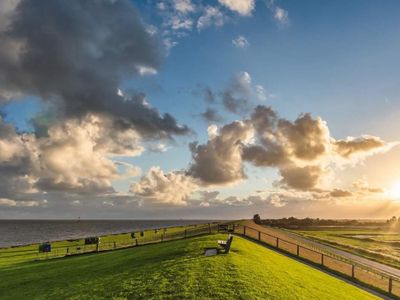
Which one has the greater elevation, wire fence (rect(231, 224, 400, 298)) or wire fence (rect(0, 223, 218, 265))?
wire fence (rect(231, 224, 400, 298))

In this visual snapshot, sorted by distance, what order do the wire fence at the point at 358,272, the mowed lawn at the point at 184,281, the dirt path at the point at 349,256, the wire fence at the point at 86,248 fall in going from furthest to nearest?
1. the wire fence at the point at 86,248
2. the dirt path at the point at 349,256
3. the wire fence at the point at 358,272
4. the mowed lawn at the point at 184,281

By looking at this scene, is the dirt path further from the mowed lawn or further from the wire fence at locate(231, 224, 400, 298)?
the mowed lawn

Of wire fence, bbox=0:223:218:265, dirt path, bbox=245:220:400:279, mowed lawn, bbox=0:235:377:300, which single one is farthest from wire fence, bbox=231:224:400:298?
wire fence, bbox=0:223:218:265

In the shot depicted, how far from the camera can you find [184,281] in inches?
742

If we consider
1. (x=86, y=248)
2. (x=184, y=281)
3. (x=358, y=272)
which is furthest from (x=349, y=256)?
(x=184, y=281)

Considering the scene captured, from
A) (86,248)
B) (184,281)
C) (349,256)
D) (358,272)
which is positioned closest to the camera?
(184,281)

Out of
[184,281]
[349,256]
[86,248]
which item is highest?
[184,281]

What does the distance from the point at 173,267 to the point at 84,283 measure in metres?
5.39

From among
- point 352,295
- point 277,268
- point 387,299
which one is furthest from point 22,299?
point 387,299

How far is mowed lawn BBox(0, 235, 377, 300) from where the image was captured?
1770 centimetres

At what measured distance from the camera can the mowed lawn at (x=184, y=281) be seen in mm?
17703

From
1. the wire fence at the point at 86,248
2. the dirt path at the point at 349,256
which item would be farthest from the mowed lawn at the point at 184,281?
the wire fence at the point at 86,248

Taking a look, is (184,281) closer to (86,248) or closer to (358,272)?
(358,272)

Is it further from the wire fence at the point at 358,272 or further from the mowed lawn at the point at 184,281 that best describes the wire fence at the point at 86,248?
Answer: the mowed lawn at the point at 184,281
